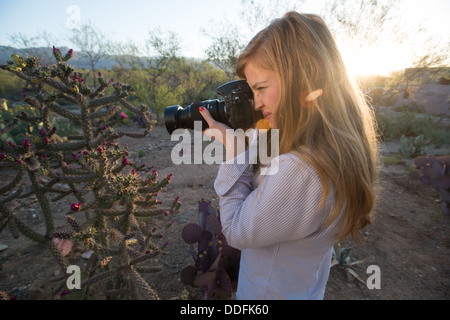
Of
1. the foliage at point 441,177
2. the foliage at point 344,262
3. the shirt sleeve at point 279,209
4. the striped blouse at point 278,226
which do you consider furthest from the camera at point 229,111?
the foliage at point 441,177

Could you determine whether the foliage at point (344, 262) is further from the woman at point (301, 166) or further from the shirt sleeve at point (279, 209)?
the shirt sleeve at point (279, 209)

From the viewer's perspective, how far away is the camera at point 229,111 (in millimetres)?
961

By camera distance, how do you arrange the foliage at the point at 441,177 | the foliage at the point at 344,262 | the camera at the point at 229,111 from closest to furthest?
the camera at the point at 229,111 < the foliage at the point at 344,262 < the foliage at the point at 441,177

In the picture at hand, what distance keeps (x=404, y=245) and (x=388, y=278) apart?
570mm

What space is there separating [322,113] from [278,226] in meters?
0.37

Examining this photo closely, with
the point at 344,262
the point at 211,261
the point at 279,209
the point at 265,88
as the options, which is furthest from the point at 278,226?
the point at 344,262

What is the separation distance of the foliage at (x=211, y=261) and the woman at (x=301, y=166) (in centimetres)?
53

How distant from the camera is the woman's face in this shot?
0.79 meters

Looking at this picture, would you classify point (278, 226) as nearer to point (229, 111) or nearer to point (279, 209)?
point (279, 209)

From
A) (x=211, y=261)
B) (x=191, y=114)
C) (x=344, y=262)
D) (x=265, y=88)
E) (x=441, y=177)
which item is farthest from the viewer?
(x=441, y=177)

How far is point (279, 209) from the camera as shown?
0.64 m

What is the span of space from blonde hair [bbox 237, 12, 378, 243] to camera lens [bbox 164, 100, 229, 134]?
387 millimetres

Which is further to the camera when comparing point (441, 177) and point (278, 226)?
point (441, 177)
